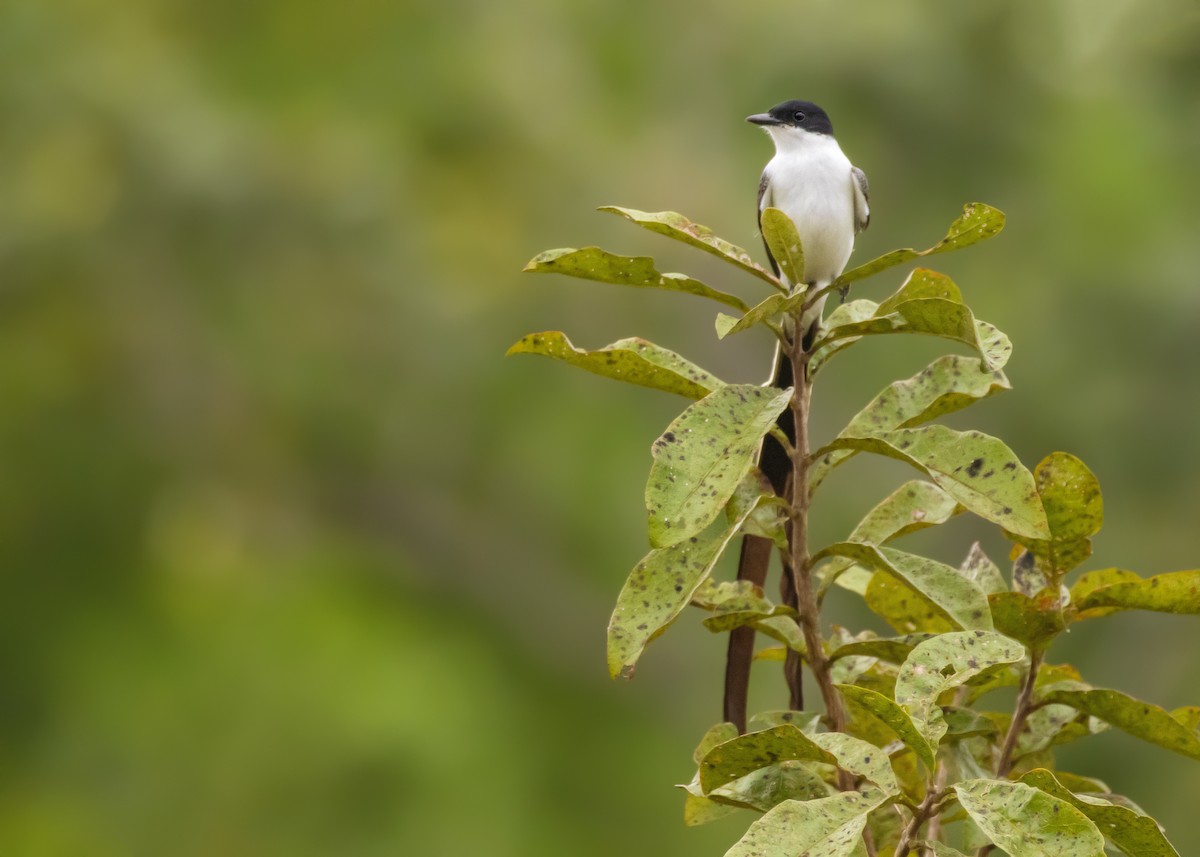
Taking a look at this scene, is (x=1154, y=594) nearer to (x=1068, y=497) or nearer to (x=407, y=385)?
(x=1068, y=497)

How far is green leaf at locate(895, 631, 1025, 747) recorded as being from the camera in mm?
1102

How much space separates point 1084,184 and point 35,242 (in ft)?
18.6

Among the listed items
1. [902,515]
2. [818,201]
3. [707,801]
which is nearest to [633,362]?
[902,515]

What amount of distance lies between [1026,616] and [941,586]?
98mm

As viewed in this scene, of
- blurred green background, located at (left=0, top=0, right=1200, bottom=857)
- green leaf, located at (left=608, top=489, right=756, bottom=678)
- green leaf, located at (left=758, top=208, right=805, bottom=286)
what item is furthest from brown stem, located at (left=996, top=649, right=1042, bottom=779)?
blurred green background, located at (left=0, top=0, right=1200, bottom=857)

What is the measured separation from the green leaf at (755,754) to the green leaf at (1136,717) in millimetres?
290

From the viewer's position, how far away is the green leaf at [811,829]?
104cm

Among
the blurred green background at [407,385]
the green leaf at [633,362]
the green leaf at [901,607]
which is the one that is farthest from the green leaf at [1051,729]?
the blurred green background at [407,385]

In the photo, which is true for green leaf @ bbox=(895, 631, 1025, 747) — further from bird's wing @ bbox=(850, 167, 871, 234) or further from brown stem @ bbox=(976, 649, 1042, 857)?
bird's wing @ bbox=(850, 167, 871, 234)

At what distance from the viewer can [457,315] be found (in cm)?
767

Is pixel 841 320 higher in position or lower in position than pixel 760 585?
higher

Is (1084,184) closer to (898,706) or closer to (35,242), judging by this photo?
(35,242)

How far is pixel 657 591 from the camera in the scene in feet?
4.10

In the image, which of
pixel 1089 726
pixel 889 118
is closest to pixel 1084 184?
pixel 889 118
